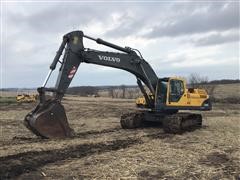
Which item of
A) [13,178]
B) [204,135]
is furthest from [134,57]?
[13,178]

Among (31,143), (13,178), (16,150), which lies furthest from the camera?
(31,143)

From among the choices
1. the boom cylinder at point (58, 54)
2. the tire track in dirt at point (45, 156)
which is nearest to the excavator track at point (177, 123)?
the tire track in dirt at point (45, 156)

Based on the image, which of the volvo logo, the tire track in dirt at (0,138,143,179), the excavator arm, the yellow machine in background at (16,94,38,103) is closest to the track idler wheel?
the excavator arm

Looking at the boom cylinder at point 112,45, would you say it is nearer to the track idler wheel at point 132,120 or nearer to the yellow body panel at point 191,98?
the yellow body panel at point 191,98

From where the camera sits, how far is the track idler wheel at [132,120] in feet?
67.6

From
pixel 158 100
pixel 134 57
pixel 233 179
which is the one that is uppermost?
pixel 134 57

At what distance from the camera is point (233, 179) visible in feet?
35.0

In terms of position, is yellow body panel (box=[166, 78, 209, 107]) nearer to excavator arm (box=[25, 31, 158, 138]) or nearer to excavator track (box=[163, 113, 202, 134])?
excavator track (box=[163, 113, 202, 134])

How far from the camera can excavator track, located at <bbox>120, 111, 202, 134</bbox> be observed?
61.4 ft

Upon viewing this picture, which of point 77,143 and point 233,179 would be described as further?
point 77,143

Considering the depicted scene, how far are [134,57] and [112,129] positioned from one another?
11.1 ft

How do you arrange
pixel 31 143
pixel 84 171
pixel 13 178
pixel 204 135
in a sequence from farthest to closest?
1. pixel 204 135
2. pixel 31 143
3. pixel 84 171
4. pixel 13 178

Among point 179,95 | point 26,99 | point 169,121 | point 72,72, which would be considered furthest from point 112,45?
point 26,99

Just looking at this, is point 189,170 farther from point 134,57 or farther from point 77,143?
point 134,57
